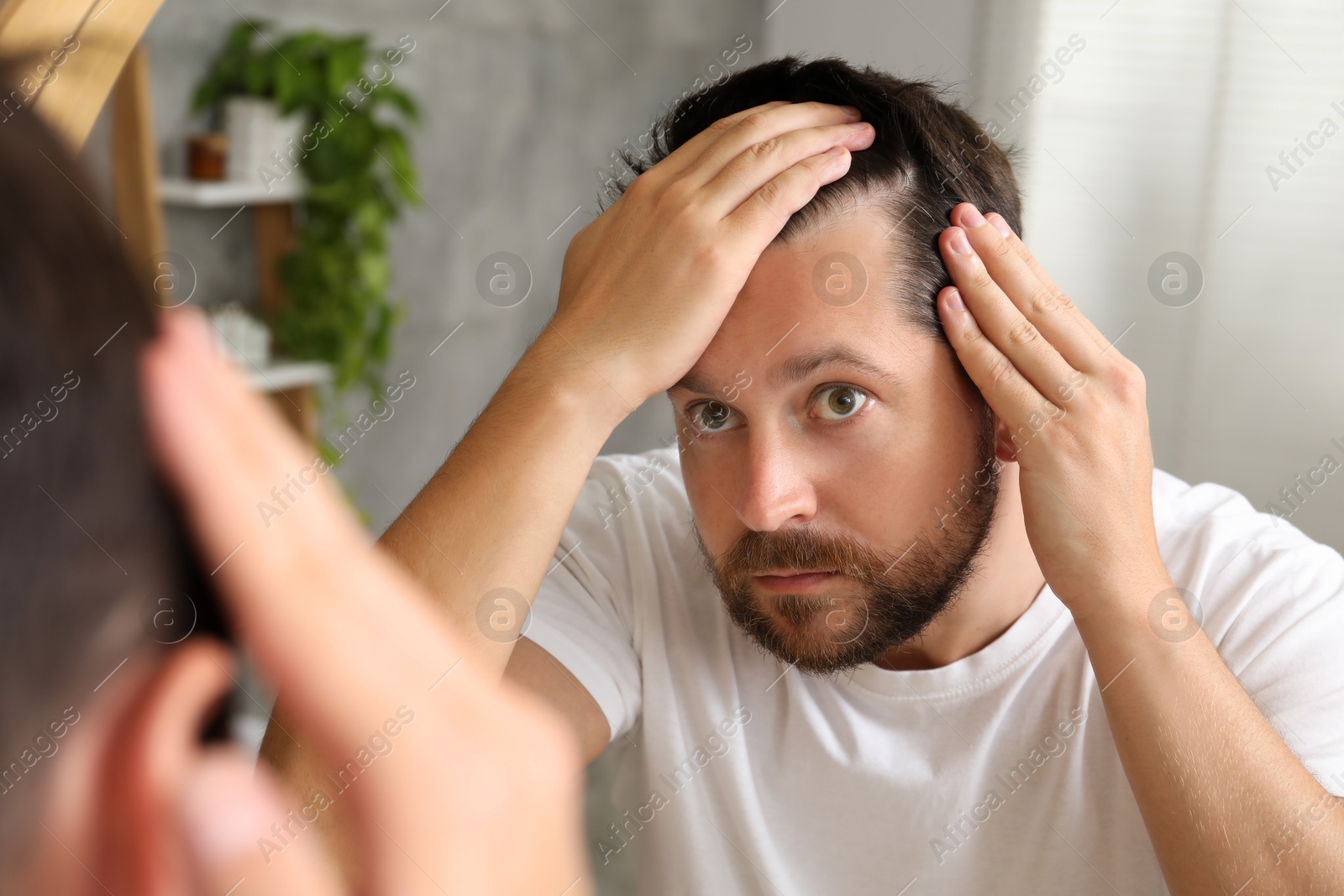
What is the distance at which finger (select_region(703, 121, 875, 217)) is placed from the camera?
1069 millimetres

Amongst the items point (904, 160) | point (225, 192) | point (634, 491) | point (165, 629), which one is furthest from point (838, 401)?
point (225, 192)

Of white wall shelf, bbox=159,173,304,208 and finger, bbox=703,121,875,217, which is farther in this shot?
white wall shelf, bbox=159,173,304,208

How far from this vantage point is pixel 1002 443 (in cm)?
123

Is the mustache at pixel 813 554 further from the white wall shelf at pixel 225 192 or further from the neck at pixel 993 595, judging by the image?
the white wall shelf at pixel 225 192

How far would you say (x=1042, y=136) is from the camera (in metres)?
3.51

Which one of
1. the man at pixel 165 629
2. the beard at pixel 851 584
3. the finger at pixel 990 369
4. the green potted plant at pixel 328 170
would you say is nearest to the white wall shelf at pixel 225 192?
the green potted plant at pixel 328 170

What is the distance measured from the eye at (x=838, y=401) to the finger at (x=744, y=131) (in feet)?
0.77

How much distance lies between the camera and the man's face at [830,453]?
112 centimetres

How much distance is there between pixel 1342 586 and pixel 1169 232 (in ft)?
8.11

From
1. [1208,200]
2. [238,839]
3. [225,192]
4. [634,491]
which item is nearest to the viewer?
[238,839]

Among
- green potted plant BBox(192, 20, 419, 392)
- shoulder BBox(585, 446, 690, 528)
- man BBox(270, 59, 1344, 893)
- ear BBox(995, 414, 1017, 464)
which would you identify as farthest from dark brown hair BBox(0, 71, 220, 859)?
green potted plant BBox(192, 20, 419, 392)

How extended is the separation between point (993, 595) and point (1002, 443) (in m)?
0.18

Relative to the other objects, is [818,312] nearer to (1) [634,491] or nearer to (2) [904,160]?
(2) [904,160]

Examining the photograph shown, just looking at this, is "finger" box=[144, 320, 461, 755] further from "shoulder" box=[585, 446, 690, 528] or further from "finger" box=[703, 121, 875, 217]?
"shoulder" box=[585, 446, 690, 528]
